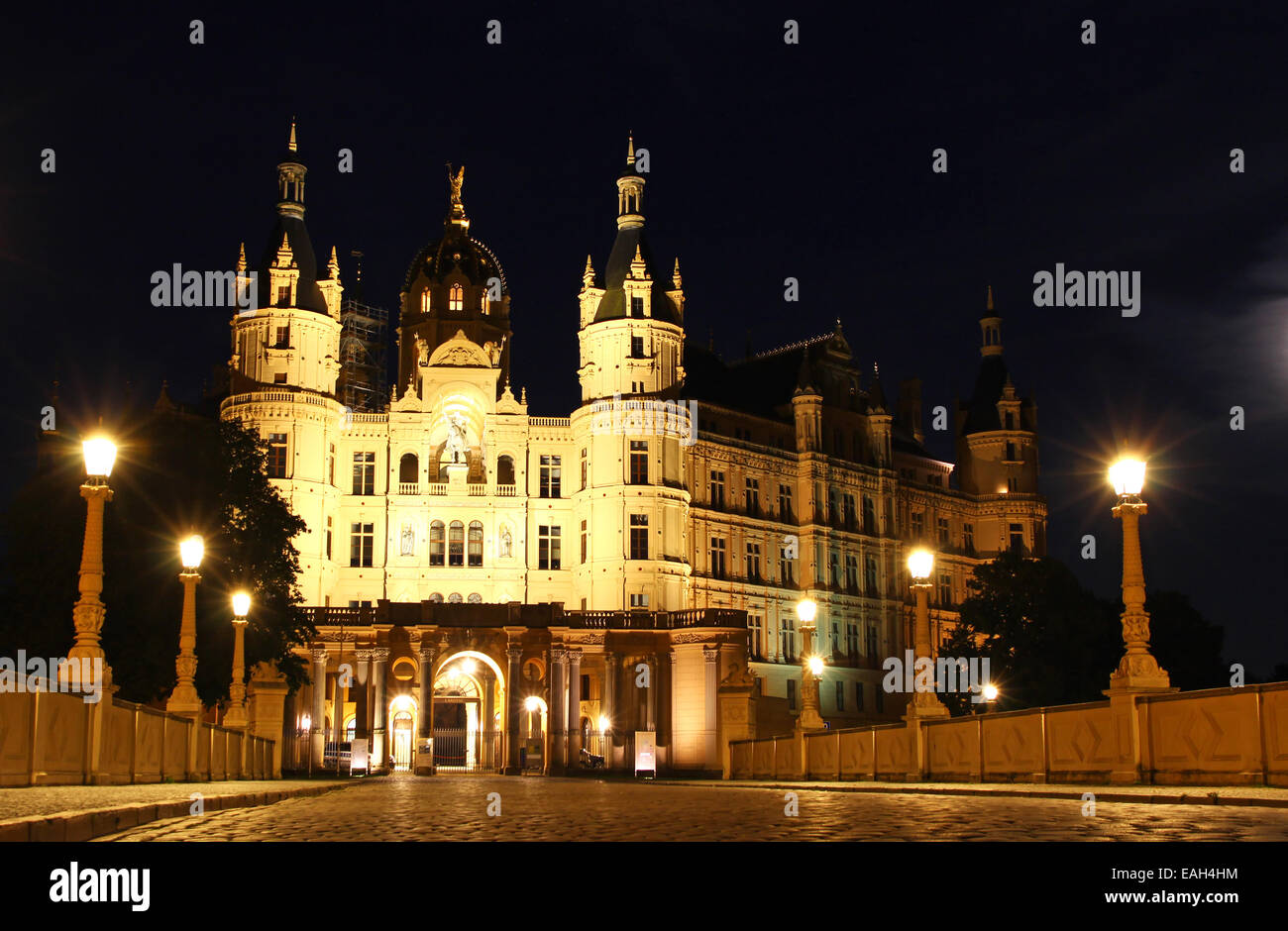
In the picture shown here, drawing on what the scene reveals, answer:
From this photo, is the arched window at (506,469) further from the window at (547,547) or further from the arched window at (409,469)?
the arched window at (409,469)

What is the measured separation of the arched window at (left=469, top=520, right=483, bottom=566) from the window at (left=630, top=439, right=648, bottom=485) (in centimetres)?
844

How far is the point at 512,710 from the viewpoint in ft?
212

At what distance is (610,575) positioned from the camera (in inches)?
2896

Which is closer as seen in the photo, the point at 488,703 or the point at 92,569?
the point at 92,569

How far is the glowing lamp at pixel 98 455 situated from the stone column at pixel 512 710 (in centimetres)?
4197

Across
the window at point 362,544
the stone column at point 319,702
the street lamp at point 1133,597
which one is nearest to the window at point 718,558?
the window at point 362,544

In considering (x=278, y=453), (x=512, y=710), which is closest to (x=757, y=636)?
(x=512, y=710)

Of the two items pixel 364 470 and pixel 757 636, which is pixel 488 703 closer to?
pixel 364 470

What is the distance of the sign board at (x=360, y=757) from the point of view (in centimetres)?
5953

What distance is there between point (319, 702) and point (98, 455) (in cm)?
4454
